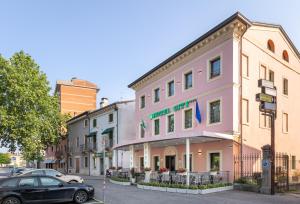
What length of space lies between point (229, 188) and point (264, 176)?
107 inches

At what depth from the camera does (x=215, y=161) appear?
75.8 feet

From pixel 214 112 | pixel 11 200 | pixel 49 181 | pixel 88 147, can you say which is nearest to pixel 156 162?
pixel 214 112

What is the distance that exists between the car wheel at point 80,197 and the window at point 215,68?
39.5 ft

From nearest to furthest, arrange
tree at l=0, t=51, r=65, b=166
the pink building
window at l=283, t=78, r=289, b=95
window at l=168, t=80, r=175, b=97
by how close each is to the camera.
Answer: the pink building, window at l=283, t=78, r=289, b=95, window at l=168, t=80, r=175, b=97, tree at l=0, t=51, r=65, b=166

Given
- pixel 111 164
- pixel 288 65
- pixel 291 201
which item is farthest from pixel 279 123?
pixel 111 164

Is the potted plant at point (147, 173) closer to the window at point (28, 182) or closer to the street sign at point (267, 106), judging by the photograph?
the street sign at point (267, 106)

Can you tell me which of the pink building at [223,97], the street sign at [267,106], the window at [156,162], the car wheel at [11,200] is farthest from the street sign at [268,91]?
the window at [156,162]

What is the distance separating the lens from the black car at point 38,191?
46.9ft

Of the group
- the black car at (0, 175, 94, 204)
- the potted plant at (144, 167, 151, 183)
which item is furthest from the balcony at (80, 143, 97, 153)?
the black car at (0, 175, 94, 204)

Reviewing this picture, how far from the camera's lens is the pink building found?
71.8ft

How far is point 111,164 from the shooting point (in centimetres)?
4212

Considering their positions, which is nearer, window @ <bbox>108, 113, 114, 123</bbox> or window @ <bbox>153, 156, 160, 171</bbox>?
window @ <bbox>153, 156, 160, 171</bbox>

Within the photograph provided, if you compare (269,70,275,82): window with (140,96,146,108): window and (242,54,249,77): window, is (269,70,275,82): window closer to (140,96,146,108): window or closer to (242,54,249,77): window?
(242,54,249,77): window

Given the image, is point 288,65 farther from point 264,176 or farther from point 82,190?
point 82,190
